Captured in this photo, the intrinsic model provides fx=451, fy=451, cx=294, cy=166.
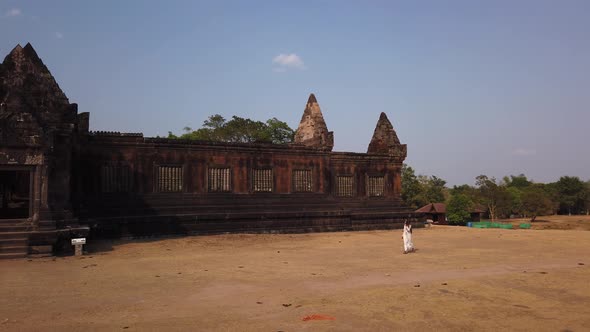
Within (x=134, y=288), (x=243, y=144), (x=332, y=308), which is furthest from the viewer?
(x=243, y=144)

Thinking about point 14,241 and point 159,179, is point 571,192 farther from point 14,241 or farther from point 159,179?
point 14,241

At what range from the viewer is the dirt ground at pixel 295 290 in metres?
6.50

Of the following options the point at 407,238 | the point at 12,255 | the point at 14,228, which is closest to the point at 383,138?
the point at 407,238

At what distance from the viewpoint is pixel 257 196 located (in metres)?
23.6

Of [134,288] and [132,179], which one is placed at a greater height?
[132,179]

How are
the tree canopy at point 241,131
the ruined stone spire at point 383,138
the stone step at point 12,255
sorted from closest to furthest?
the stone step at point 12,255
the ruined stone spire at point 383,138
the tree canopy at point 241,131

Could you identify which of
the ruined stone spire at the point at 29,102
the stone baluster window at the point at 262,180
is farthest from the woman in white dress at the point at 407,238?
the ruined stone spire at the point at 29,102

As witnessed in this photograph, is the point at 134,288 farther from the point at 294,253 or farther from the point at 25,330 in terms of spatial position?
the point at 294,253

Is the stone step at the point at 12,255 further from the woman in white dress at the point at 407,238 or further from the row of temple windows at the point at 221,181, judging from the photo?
the woman in white dress at the point at 407,238

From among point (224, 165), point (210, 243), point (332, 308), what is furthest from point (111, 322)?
point (224, 165)

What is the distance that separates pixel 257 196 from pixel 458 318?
687 inches

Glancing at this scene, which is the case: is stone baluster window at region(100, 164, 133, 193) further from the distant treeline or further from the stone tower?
the distant treeline

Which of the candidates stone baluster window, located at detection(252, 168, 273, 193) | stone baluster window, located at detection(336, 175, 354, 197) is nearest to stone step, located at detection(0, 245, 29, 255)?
stone baluster window, located at detection(252, 168, 273, 193)

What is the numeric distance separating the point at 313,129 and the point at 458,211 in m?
36.6
